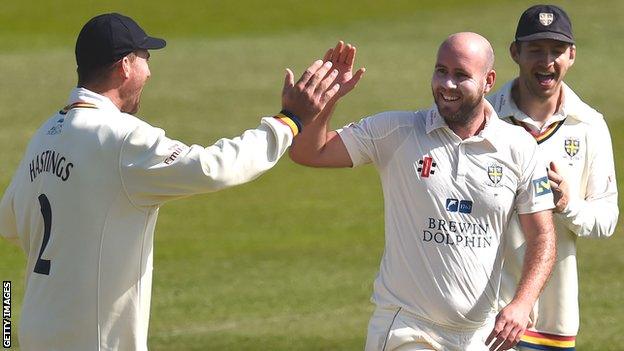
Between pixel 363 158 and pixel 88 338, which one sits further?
pixel 363 158

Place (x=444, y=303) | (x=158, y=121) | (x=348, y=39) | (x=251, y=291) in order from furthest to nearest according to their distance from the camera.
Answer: (x=348, y=39), (x=158, y=121), (x=251, y=291), (x=444, y=303)

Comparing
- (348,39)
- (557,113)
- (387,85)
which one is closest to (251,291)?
(557,113)

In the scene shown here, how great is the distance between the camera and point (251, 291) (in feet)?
42.9

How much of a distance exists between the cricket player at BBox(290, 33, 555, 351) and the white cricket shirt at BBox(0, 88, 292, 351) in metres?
0.82

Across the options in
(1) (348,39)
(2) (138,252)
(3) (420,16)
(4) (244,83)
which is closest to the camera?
(2) (138,252)

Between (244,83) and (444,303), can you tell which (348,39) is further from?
(444,303)

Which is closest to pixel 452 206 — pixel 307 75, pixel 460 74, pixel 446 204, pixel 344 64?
pixel 446 204

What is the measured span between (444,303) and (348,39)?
18590mm

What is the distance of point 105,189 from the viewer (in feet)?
20.9

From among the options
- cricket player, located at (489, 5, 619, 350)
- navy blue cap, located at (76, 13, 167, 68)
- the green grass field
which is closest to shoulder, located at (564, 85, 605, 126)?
cricket player, located at (489, 5, 619, 350)

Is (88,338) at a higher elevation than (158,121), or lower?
lower

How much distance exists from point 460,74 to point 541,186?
684 millimetres

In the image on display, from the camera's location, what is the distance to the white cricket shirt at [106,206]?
6.36 metres

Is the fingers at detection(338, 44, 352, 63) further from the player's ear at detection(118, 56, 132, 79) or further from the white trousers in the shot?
the white trousers
